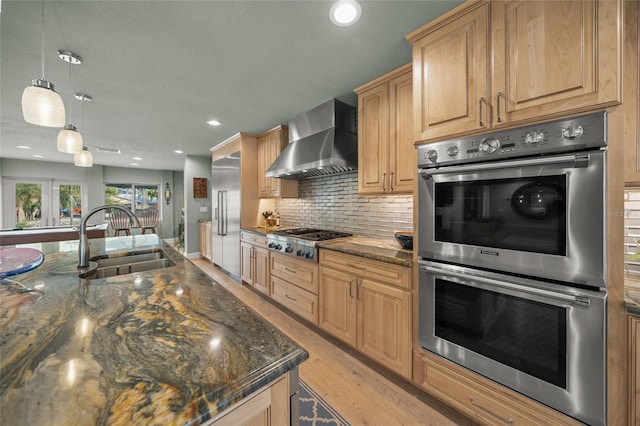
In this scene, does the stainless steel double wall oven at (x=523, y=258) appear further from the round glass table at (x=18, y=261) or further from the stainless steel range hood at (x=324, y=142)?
the round glass table at (x=18, y=261)

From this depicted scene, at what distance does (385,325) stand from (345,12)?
2.12 meters

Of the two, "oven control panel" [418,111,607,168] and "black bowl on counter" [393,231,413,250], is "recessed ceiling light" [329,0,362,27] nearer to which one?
"oven control panel" [418,111,607,168]

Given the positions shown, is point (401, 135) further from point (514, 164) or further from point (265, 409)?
point (265, 409)

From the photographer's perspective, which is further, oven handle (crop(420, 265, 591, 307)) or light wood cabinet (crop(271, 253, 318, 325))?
light wood cabinet (crop(271, 253, 318, 325))

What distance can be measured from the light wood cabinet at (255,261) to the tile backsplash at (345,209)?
67cm

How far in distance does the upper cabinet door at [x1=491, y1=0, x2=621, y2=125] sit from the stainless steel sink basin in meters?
2.26

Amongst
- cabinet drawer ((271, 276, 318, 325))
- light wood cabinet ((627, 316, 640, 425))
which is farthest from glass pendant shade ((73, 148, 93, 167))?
light wood cabinet ((627, 316, 640, 425))

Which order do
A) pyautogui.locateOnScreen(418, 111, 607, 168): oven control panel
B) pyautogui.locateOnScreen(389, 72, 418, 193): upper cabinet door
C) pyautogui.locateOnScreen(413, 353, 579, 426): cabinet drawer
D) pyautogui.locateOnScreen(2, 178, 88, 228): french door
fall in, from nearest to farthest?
pyautogui.locateOnScreen(418, 111, 607, 168): oven control panel, pyautogui.locateOnScreen(413, 353, 579, 426): cabinet drawer, pyautogui.locateOnScreen(389, 72, 418, 193): upper cabinet door, pyautogui.locateOnScreen(2, 178, 88, 228): french door

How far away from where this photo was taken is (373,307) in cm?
196

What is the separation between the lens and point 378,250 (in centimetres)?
208

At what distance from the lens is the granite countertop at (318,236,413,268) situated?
1799mm

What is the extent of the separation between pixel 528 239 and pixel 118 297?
6.36 ft

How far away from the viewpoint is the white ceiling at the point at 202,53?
4.83ft

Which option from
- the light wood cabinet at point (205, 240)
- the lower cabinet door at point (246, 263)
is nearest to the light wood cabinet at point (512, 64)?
the lower cabinet door at point (246, 263)
